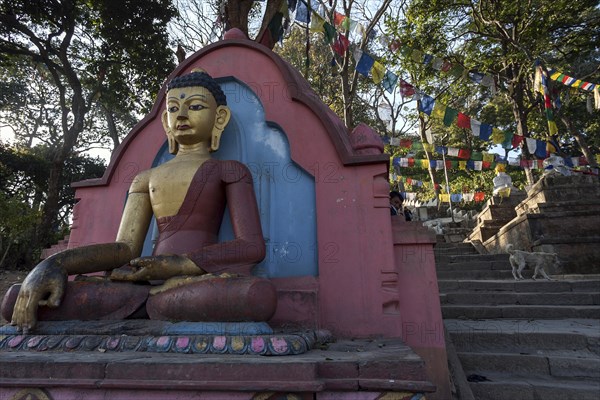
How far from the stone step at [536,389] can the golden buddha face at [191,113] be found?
318 centimetres

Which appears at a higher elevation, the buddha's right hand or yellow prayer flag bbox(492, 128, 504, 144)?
yellow prayer flag bbox(492, 128, 504, 144)

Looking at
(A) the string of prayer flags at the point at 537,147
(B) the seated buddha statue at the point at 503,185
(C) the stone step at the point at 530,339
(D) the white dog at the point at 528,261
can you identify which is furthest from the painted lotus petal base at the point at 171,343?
(B) the seated buddha statue at the point at 503,185

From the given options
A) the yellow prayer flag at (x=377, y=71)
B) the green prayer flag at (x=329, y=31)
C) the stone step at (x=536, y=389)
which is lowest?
the stone step at (x=536, y=389)

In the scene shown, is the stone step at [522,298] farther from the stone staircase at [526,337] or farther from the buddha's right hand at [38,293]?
the buddha's right hand at [38,293]

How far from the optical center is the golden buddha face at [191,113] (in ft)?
11.9

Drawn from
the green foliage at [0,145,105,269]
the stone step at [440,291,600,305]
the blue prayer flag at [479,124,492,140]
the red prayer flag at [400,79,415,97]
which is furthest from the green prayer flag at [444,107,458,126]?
the green foliage at [0,145,105,269]

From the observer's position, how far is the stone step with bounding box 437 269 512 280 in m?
8.03

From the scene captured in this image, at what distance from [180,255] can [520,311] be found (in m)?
4.56

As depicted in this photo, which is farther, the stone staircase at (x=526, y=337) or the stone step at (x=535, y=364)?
the stone step at (x=535, y=364)

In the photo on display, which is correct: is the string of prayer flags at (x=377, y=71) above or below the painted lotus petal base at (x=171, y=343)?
above

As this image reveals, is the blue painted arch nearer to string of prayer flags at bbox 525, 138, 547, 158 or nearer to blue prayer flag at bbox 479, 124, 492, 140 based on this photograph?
blue prayer flag at bbox 479, 124, 492, 140

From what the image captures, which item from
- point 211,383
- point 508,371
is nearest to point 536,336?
point 508,371

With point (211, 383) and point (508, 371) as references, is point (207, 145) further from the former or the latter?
point (508, 371)

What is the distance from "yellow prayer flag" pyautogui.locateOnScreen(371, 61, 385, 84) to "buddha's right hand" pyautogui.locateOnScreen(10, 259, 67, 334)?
6450 mm
